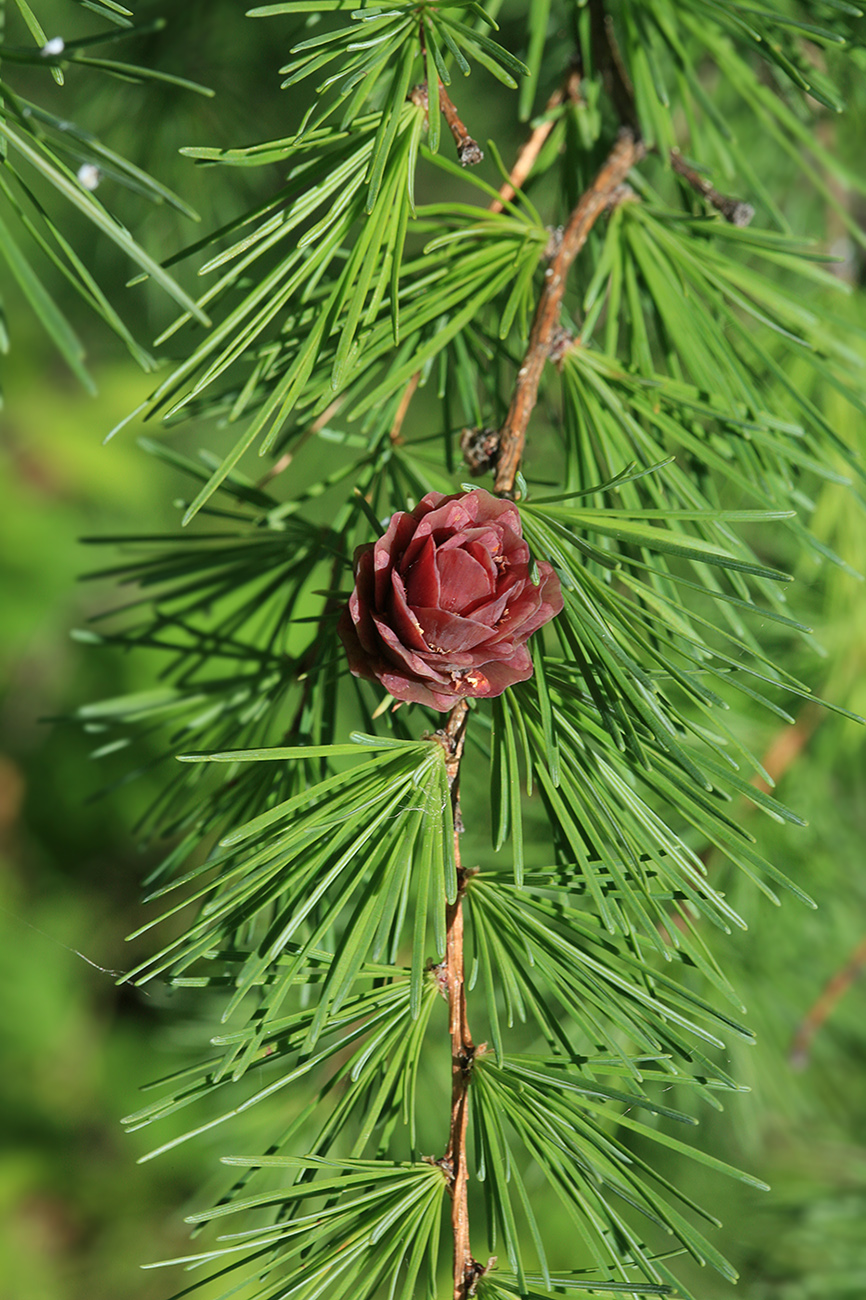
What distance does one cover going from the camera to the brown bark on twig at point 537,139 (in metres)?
0.41

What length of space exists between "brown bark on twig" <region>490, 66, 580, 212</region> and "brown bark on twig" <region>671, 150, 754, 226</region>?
54 millimetres

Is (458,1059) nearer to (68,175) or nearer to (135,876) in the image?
(68,175)

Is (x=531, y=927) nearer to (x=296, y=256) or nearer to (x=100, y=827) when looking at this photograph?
(x=296, y=256)

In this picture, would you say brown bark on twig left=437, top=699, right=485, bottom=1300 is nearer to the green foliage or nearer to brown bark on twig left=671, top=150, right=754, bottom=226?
the green foliage

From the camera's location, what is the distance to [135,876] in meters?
1.58

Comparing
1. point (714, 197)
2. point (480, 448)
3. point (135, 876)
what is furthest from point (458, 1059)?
point (135, 876)

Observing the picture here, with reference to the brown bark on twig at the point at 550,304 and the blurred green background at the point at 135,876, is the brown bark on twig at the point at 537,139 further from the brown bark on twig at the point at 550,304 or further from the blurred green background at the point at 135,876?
the blurred green background at the point at 135,876

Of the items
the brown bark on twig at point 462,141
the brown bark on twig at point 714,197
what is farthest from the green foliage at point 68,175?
the brown bark on twig at point 714,197

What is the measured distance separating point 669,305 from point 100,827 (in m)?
1.38

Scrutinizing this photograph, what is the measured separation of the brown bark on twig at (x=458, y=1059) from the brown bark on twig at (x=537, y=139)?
244 mm

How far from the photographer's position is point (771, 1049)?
665 mm

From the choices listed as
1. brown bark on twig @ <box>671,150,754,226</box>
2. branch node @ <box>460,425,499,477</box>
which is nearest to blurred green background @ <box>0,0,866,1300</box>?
brown bark on twig @ <box>671,150,754,226</box>

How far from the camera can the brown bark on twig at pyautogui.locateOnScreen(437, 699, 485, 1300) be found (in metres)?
0.29

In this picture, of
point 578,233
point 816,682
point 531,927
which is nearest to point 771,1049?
point 816,682
